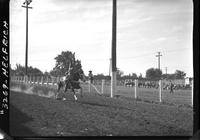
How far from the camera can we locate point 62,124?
6156 mm

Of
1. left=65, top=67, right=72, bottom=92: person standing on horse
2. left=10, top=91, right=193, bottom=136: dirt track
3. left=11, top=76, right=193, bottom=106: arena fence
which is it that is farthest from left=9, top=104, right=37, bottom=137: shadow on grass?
left=65, top=67, right=72, bottom=92: person standing on horse

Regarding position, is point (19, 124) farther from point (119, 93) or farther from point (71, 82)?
point (119, 93)

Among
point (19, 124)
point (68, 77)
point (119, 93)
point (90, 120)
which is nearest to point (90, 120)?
point (90, 120)

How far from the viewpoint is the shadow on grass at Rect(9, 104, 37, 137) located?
5507 millimetres

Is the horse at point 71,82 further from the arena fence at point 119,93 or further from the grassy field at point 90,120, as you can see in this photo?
the grassy field at point 90,120

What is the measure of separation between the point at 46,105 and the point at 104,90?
597cm

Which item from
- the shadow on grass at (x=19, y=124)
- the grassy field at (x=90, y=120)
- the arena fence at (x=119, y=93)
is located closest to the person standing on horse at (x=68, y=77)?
the arena fence at (x=119, y=93)

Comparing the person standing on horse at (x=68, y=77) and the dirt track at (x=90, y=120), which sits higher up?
the person standing on horse at (x=68, y=77)

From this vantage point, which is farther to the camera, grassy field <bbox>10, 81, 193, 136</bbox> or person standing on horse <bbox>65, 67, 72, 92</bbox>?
person standing on horse <bbox>65, 67, 72, 92</bbox>

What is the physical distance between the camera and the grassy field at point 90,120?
5.78 metres

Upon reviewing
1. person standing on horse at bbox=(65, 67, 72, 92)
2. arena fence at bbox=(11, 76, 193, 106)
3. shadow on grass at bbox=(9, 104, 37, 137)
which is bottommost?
shadow on grass at bbox=(9, 104, 37, 137)

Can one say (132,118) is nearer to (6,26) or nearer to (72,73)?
(72,73)

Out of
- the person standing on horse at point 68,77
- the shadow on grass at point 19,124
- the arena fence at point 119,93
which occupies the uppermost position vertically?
the person standing on horse at point 68,77

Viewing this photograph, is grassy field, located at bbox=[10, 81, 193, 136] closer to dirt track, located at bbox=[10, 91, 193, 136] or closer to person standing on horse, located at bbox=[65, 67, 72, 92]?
dirt track, located at bbox=[10, 91, 193, 136]
